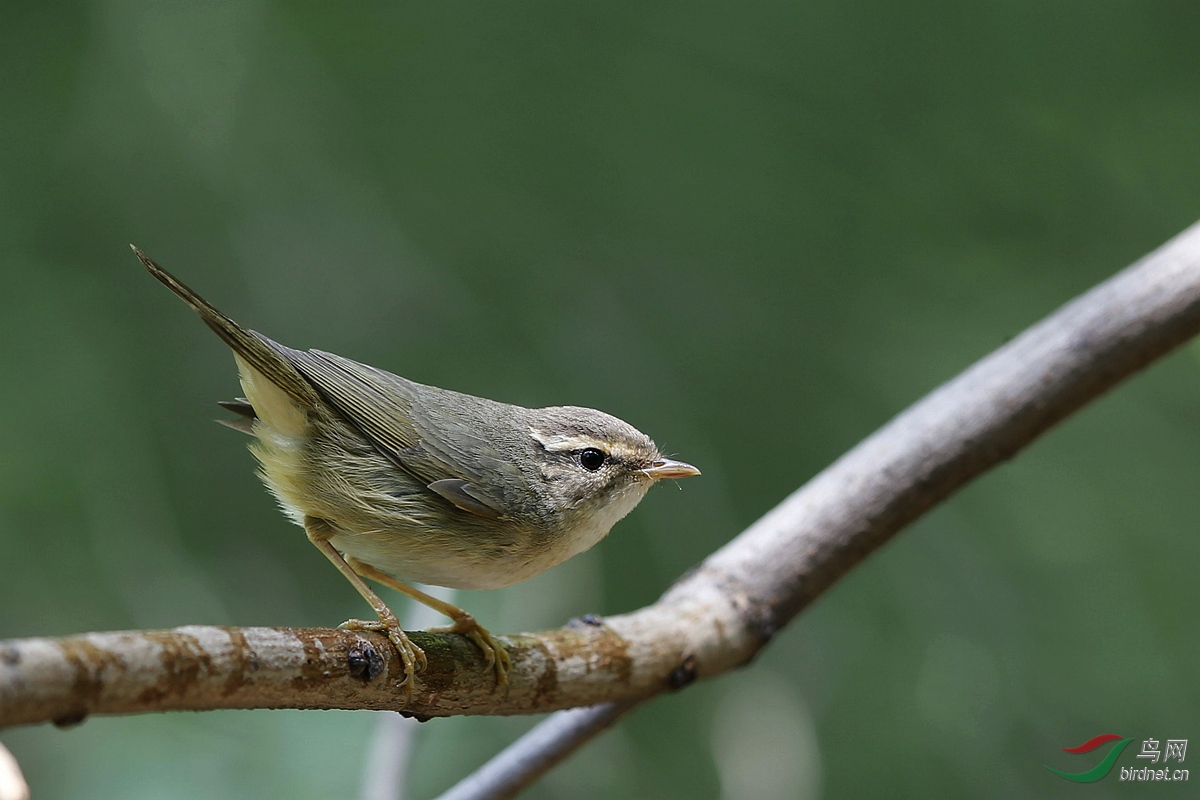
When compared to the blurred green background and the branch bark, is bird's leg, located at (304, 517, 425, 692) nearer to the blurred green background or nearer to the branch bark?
the branch bark

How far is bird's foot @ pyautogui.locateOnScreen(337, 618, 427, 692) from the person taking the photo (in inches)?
72.7

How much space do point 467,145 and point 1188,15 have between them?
130 inches

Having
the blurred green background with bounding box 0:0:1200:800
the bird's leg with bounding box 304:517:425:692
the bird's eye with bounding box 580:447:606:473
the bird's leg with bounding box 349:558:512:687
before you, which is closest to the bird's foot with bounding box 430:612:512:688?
the bird's leg with bounding box 349:558:512:687

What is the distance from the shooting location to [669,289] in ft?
13.4

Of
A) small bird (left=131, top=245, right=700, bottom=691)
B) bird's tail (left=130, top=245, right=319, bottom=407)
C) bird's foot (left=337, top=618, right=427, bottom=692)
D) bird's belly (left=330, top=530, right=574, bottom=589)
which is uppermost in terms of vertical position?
bird's tail (left=130, top=245, right=319, bottom=407)

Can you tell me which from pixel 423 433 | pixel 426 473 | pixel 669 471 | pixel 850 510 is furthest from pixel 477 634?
pixel 850 510

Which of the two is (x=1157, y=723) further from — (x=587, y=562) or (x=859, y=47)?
(x=859, y=47)

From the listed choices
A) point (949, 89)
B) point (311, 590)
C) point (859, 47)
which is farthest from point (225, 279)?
point (949, 89)

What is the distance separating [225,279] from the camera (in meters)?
3.89

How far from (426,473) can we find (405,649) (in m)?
0.47

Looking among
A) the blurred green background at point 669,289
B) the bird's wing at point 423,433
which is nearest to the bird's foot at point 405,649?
the bird's wing at point 423,433

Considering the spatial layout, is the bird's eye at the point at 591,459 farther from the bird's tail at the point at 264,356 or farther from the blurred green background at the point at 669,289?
the blurred green background at the point at 669,289

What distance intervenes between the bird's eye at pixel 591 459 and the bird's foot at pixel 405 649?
2.17 feet

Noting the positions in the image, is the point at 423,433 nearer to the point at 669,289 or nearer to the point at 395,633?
the point at 395,633
